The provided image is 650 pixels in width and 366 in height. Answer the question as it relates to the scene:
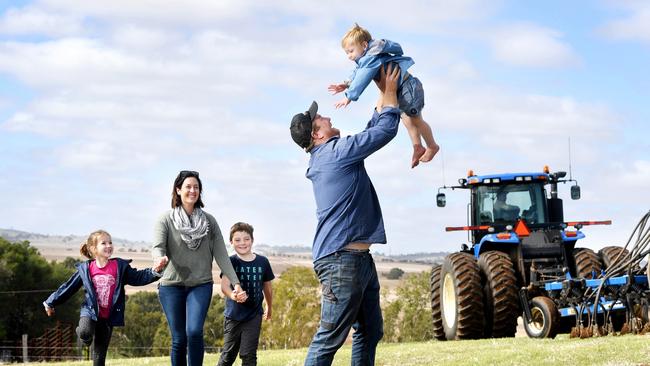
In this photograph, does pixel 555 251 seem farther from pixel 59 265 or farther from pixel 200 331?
pixel 59 265

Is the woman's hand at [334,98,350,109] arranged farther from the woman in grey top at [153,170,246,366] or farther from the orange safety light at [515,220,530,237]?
the orange safety light at [515,220,530,237]

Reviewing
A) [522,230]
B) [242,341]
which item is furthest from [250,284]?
[522,230]

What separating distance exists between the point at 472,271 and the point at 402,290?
48.8 metres

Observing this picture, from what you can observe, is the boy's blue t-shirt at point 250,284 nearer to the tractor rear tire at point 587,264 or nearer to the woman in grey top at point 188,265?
the woman in grey top at point 188,265

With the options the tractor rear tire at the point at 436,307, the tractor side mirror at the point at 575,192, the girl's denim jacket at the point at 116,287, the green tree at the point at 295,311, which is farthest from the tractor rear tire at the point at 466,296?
the green tree at the point at 295,311

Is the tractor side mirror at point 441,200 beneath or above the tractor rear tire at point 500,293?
above

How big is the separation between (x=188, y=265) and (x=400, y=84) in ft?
9.33

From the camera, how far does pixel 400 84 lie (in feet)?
24.5

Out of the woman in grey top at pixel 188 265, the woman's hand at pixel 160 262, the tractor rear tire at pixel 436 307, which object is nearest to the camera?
the woman's hand at pixel 160 262

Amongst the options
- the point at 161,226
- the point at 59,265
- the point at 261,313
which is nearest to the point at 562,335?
the point at 261,313

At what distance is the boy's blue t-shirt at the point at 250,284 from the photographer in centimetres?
989

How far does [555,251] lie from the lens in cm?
1905

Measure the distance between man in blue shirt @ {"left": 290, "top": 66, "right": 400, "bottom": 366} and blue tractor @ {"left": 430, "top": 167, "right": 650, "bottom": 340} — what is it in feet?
26.0

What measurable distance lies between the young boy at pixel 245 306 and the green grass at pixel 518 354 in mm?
2944
